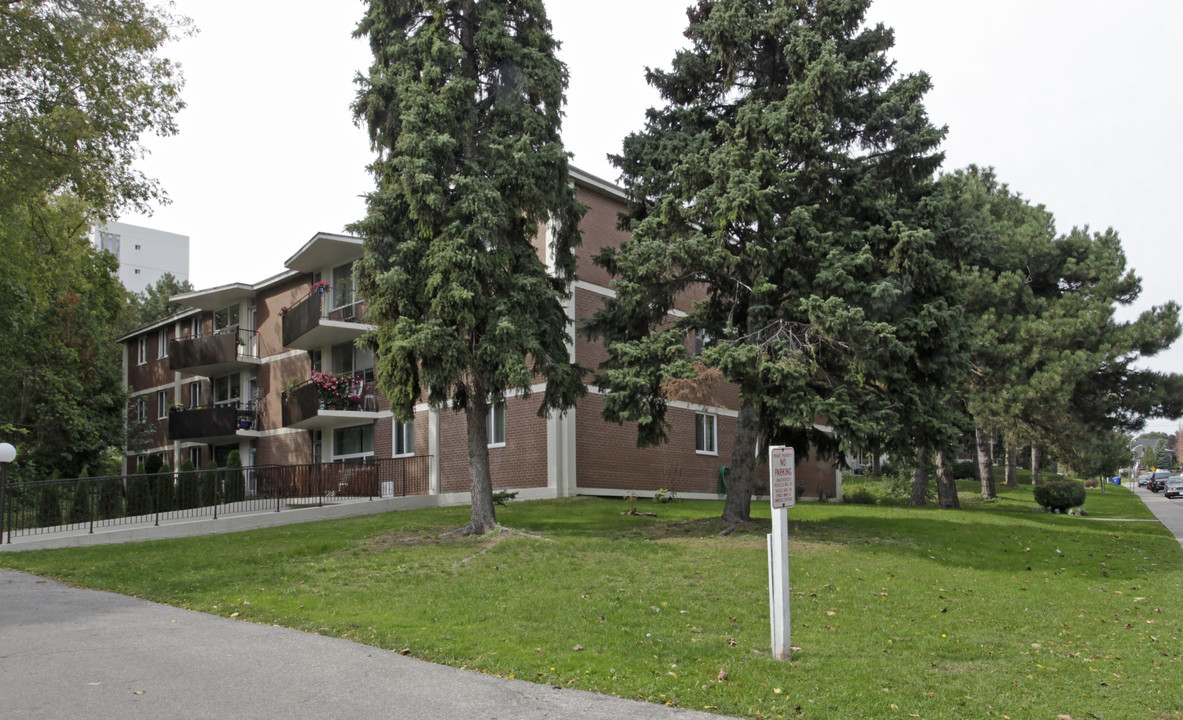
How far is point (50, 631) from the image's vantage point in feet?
28.9

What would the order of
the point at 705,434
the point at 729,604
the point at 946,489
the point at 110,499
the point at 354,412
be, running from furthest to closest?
the point at 705,434 < the point at 946,489 < the point at 354,412 < the point at 110,499 < the point at 729,604

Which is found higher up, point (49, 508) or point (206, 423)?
point (206, 423)

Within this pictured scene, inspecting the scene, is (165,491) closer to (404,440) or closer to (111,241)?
(404,440)

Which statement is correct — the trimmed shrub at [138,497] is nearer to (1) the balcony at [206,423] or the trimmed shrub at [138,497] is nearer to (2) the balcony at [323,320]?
(2) the balcony at [323,320]

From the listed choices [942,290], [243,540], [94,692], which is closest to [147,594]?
[94,692]

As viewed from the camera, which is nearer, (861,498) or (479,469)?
(479,469)

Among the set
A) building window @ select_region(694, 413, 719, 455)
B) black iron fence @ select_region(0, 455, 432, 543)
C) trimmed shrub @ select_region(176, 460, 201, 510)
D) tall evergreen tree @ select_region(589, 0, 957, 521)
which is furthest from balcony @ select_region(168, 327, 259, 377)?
tall evergreen tree @ select_region(589, 0, 957, 521)

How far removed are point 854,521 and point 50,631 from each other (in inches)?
626

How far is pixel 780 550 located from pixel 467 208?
991 centimetres

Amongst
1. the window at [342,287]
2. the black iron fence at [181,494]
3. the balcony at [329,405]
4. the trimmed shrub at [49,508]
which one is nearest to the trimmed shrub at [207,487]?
Answer: the black iron fence at [181,494]

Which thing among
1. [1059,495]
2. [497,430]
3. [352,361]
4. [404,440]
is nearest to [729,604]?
[497,430]

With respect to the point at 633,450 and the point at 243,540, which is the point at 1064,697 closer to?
the point at 243,540

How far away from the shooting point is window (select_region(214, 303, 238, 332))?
118ft

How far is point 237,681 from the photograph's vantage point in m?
6.88
